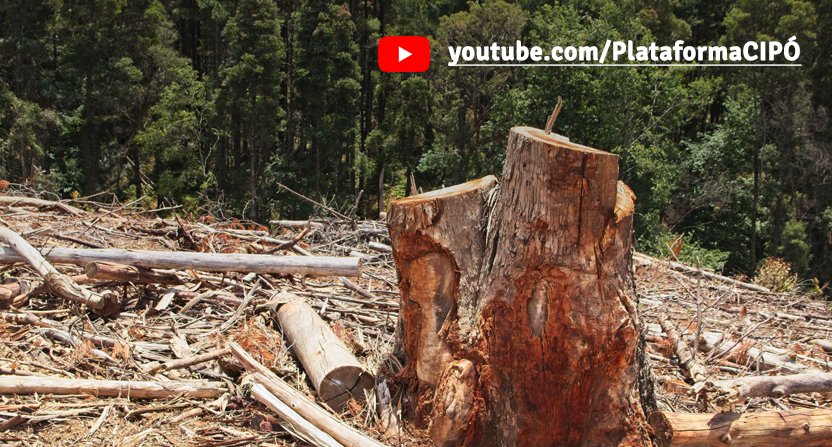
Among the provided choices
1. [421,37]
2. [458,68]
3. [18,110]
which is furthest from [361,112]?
[18,110]

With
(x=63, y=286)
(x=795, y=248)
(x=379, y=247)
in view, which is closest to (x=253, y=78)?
(x=379, y=247)

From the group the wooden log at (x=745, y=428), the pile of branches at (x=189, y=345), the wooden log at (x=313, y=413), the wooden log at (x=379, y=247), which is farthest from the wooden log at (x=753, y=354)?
the wooden log at (x=379, y=247)

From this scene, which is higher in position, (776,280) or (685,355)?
(685,355)

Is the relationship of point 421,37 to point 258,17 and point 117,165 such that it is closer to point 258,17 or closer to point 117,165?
point 258,17

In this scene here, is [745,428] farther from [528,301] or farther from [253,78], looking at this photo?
[253,78]

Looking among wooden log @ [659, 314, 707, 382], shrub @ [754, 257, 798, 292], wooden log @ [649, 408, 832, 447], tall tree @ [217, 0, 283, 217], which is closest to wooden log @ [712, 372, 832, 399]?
wooden log @ [649, 408, 832, 447]

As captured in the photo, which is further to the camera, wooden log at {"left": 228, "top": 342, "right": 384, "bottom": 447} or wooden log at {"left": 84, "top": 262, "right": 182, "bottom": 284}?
wooden log at {"left": 84, "top": 262, "right": 182, "bottom": 284}

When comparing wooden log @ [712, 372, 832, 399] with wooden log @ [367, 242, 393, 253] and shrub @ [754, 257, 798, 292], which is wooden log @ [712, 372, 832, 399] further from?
shrub @ [754, 257, 798, 292]

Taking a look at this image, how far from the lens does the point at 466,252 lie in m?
4.21

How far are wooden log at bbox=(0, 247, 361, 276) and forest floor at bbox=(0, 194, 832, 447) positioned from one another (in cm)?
18

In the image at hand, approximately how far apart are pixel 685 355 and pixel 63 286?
4423 mm

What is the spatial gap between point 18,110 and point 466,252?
74.5ft

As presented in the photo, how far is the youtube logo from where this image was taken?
25906mm

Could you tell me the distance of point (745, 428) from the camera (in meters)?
4.18
